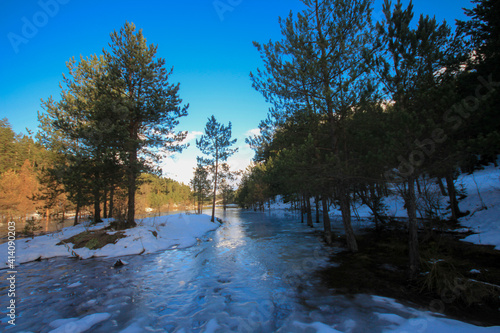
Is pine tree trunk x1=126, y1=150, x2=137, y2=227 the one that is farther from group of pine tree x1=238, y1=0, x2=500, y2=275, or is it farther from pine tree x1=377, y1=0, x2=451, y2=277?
pine tree x1=377, y1=0, x2=451, y2=277

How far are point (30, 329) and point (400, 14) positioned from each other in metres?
11.5

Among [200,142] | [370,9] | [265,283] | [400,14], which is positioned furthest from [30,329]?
[200,142]

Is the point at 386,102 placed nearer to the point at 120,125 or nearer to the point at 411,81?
the point at 411,81

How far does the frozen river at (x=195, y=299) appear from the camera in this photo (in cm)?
379

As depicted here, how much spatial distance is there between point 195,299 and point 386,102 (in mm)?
8549

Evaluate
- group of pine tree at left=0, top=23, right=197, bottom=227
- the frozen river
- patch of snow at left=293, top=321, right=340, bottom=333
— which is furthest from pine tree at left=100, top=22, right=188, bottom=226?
patch of snow at left=293, top=321, right=340, bottom=333

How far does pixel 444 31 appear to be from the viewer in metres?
6.35

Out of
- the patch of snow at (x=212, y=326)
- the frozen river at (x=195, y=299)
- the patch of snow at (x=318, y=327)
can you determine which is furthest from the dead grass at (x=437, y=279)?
the patch of snow at (x=212, y=326)

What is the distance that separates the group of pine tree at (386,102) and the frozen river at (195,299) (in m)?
3.26

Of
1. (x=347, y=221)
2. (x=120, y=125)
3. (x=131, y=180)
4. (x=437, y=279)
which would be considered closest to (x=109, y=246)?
(x=131, y=180)

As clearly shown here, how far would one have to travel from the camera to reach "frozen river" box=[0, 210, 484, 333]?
379 cm

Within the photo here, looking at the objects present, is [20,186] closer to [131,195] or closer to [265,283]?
[131,195]

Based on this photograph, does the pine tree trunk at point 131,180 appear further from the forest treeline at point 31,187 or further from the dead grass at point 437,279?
the dead grass at point 437,279

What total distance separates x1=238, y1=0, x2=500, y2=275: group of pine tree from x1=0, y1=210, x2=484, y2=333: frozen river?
128 inches
